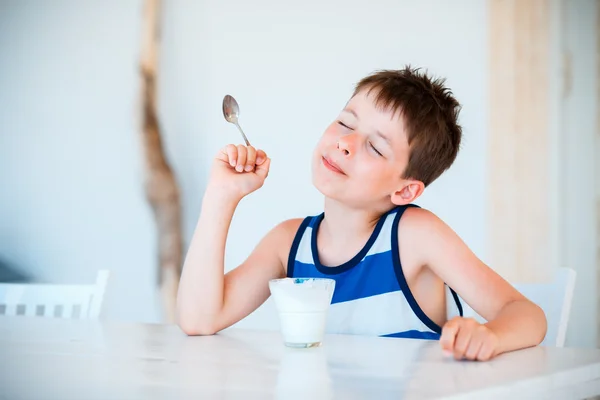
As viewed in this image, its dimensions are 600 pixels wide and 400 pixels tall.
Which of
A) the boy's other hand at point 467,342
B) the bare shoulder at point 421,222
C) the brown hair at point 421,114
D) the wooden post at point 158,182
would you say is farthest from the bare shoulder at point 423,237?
the wooden post at point 158,182

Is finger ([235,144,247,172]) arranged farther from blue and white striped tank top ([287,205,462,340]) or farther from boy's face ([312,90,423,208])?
blue and white striped tank top ([287,205,462,340])

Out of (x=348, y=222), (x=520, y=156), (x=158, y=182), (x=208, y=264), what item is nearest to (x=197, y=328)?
(x=208, y=264)

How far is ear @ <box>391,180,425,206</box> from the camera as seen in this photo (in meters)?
1.31

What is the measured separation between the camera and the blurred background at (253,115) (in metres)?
2.90

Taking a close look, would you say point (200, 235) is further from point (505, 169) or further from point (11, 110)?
point (11, 110)

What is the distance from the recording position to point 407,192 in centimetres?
133

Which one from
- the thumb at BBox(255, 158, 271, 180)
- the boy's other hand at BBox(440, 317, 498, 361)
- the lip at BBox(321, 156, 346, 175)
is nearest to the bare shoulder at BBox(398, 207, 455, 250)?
the lip at BBox(321, 156, 346, 175)

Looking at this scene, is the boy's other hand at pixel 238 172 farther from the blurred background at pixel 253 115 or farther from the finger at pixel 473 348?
the blurred background at pixel 253 115

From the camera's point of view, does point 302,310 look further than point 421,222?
No

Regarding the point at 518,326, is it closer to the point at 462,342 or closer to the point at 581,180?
the point at 462,342

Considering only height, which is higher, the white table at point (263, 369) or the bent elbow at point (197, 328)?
the white table at point (263, 369)

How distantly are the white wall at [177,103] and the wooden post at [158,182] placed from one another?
0.05m

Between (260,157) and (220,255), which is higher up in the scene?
(260,157)

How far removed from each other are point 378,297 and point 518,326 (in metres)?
0.36
